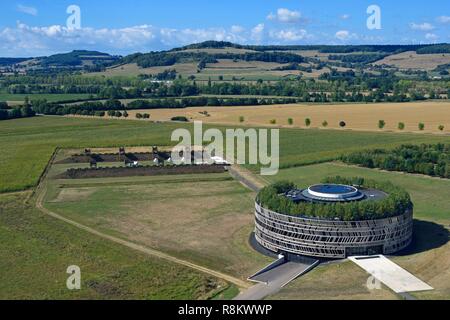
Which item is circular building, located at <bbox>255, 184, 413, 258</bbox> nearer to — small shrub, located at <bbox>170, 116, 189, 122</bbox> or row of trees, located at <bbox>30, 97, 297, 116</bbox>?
small shrub, located at <bbox>170, 116, 189, 122</bbox>

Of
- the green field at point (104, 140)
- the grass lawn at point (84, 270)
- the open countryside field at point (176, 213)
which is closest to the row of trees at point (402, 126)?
the green field at point (104, 140)

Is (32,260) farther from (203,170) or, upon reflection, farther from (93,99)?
(93,99)

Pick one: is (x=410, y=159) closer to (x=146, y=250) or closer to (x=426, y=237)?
(x=426, y=237)

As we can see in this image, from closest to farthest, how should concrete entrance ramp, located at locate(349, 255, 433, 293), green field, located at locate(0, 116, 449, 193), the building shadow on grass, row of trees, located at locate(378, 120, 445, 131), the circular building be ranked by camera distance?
concrete entrance ramp, located at locate(349, 255, 433, 293) < the circular building < the building shadow on grass < green field, located at locate(0, 116, 449, 193) < row of trees, located at locate(378, 120, 445, 131)

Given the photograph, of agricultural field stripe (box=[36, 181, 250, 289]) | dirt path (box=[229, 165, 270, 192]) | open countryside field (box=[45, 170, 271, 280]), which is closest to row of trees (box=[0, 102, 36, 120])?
open countryside field (box=[45, 170, 271, 280])

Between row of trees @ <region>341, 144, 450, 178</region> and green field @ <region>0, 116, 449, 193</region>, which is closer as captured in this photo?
row of trees @ <region>341, 144, 450, 178</region>

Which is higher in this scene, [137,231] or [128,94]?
[128,94]

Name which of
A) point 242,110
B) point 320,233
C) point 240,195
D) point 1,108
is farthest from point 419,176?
point 1,108
